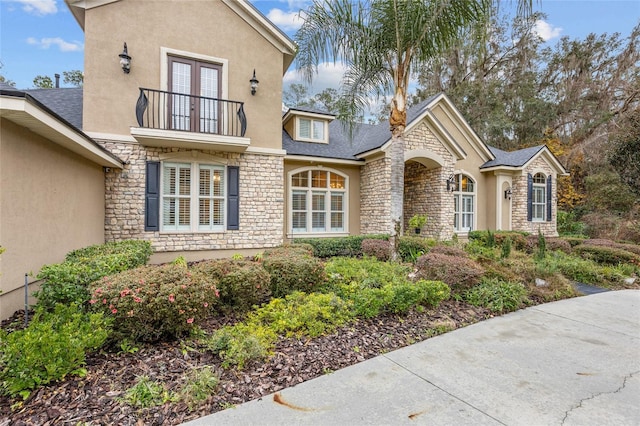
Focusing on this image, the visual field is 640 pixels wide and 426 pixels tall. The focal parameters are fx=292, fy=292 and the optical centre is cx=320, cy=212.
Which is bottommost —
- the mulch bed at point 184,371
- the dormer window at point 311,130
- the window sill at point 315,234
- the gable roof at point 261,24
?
the mulch bed at point 184,371

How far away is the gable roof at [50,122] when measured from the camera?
10.8 feet

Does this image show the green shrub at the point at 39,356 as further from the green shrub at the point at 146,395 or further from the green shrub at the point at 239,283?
the green shrub at the point at 239,283

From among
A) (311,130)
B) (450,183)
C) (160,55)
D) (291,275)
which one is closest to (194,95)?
(160,55)

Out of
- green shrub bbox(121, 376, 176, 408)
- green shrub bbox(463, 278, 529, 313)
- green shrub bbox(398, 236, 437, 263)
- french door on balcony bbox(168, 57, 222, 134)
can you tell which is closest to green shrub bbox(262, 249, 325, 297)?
green shrub bbox(121, 376, 176, 408)

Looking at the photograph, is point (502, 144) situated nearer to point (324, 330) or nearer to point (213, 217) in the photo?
point (213, 217)

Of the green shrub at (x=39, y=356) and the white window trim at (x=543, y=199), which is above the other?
the white window trim at (x=543, y=199)

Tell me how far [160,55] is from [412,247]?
8.57 m

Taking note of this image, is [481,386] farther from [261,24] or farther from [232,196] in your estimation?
[261,24]

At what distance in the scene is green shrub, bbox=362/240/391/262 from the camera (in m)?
8.18

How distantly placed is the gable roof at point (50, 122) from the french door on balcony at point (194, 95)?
6.29ft

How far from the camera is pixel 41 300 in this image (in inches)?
142

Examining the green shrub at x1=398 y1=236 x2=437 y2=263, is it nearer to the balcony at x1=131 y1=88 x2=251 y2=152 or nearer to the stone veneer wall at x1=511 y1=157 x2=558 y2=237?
the balcony at x1=131 y1=88 x2=251 y2=152

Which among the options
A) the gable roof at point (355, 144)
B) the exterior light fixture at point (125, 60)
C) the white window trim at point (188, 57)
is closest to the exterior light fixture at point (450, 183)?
the gable roof at point (355, 144)

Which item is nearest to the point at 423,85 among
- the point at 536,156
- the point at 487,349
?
the point at 536,156
